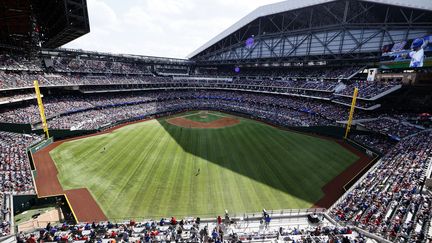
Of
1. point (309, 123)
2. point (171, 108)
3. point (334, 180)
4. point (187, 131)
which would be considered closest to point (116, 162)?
point (187, 131)

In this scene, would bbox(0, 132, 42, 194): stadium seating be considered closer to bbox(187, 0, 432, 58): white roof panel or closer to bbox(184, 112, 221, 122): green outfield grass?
bbox(184, 112, 221, 122): green outfield grass

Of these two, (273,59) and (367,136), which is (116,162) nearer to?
(367,136)

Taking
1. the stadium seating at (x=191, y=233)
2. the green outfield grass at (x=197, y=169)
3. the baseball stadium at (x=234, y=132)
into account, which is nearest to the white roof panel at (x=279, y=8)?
the baseball stadium at (x=234, y=132)

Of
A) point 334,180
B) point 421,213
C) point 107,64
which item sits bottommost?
point 334,180

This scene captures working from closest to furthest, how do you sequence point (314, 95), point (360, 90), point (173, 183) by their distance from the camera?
point (173, 183) < point (360, 90) < point (314, 95)

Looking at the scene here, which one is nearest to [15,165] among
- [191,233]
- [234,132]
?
[191,233]

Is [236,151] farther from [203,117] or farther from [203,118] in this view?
[203,117]
